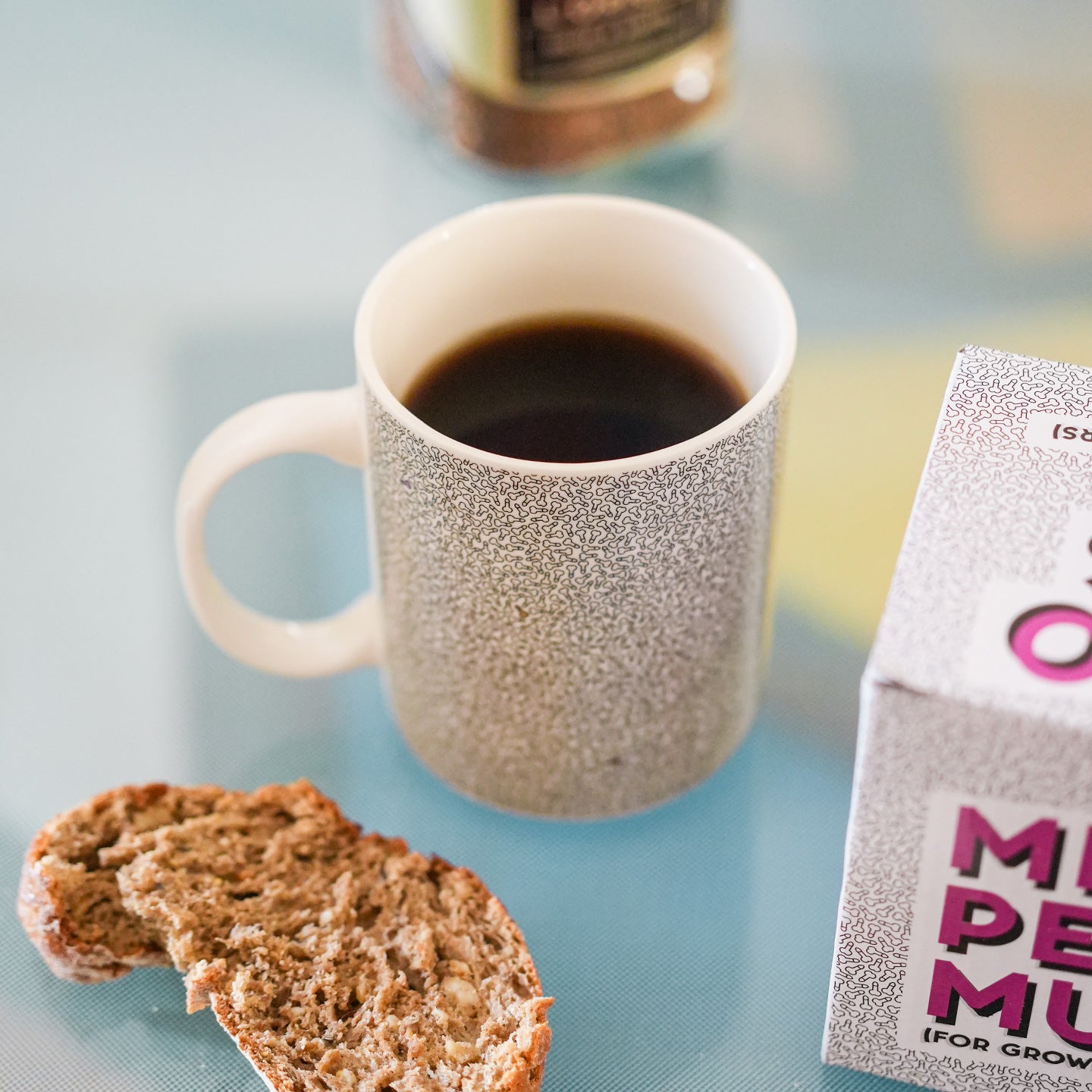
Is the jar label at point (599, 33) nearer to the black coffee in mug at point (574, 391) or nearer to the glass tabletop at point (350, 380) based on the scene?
the glass tabletop at point (350, 380)

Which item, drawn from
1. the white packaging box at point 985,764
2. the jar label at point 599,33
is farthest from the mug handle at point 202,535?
the jar label at point 599,33

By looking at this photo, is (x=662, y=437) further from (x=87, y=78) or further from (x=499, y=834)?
(x=87, y=78)

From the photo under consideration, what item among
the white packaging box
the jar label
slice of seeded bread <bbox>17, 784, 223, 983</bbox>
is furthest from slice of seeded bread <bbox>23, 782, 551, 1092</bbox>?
the jar label

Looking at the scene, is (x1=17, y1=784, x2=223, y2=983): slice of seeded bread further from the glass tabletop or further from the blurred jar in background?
the blurred jar in background

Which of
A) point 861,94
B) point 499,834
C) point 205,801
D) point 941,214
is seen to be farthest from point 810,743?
point 861,94

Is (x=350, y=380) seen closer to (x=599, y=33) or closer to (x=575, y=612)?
(x=599, y=33)

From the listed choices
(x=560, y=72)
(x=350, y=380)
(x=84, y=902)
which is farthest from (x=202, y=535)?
(x=560, y=72)

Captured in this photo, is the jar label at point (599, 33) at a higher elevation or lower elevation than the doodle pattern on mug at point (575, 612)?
higher
